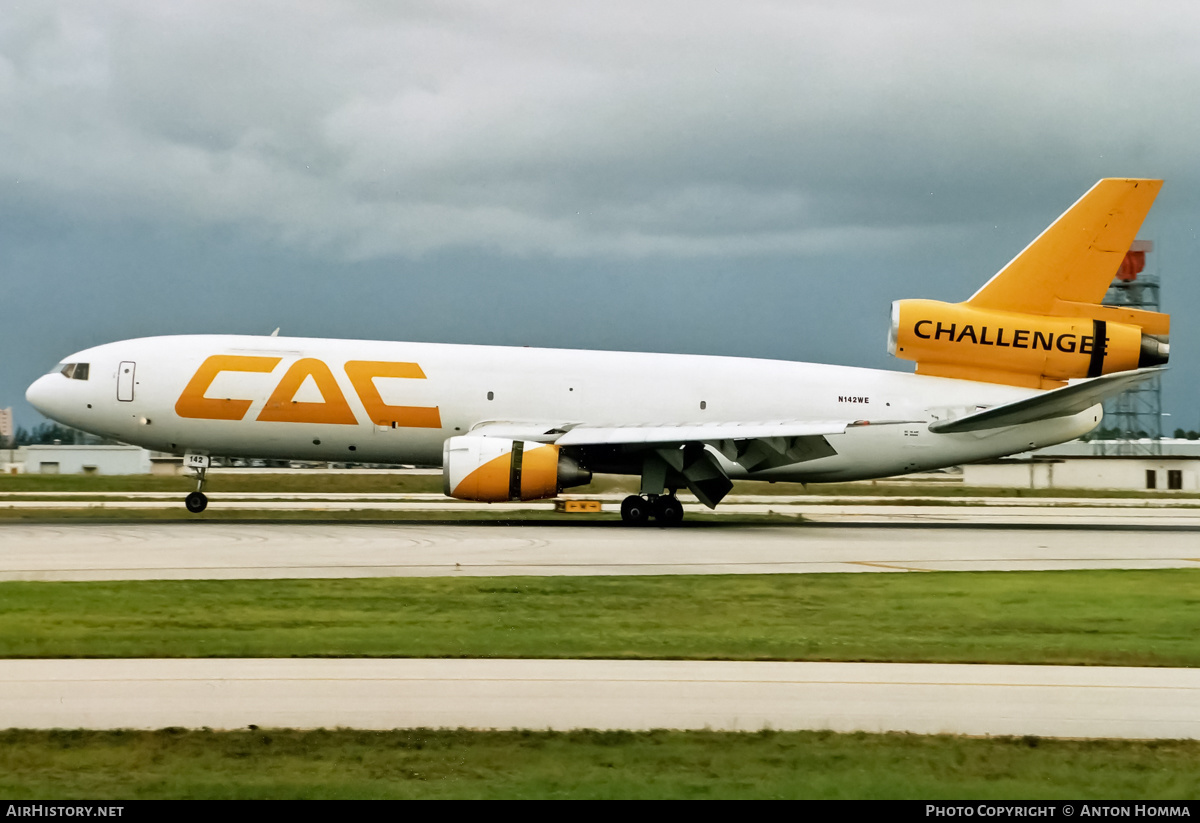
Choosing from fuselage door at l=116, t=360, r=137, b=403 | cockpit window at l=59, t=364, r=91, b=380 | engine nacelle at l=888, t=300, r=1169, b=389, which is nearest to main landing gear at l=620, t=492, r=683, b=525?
engine nacelle at l=888, t=300, r=1169, b=389

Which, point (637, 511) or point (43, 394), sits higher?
point (43, 394)

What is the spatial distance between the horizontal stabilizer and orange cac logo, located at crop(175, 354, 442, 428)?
1439 centimetres

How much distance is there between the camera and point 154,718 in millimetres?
8703

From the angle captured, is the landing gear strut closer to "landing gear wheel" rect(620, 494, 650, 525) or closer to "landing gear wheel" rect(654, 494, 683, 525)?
"landing gear wheel" rect(620, 494, 650, 525)

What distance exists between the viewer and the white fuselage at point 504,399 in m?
29.7

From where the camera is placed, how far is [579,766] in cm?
761

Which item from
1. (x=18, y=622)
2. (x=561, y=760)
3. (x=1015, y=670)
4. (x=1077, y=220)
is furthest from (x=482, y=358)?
(x=561, y=760)

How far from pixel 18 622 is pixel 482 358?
18321 mm

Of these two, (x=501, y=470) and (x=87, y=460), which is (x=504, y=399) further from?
(x=87, y=460)

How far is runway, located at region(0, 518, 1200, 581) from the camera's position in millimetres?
18734

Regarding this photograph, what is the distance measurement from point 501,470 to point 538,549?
18.1 feet

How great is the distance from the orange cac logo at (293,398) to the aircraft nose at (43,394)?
3682 millimetres

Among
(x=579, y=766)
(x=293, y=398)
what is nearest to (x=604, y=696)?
(x=579, y=766)
